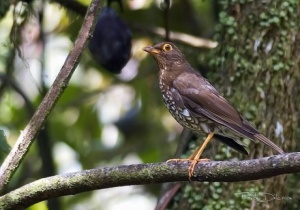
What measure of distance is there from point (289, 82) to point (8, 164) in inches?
67.9

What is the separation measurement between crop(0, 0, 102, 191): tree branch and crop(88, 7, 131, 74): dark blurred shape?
39.6 inches

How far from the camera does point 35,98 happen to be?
7379mm

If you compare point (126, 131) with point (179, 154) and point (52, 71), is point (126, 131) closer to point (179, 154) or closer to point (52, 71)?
point (52, 71)

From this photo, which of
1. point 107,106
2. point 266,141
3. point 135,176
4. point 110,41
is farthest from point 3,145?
point 107,106

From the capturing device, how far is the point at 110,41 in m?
5.32

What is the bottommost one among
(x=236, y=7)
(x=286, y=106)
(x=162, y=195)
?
(x=162, y=195)

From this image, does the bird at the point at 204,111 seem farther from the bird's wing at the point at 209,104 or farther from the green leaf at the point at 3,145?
the green leaf at the point at 3,145

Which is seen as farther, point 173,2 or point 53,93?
point 173,2

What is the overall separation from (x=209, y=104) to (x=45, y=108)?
2.84 ft

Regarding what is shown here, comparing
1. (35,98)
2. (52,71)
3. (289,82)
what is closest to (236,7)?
(289,82)

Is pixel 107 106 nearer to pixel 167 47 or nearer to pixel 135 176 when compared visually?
pixel 167 47

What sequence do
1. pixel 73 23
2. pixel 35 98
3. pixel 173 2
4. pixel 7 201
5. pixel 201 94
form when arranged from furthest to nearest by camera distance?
pixel 35 98 < pixel 173 2 < pixel 73 23 < pixel 201 94 < pixel 7 201

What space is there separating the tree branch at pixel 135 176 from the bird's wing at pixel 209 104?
0.63 metres

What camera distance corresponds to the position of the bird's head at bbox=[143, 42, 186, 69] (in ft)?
16.4
